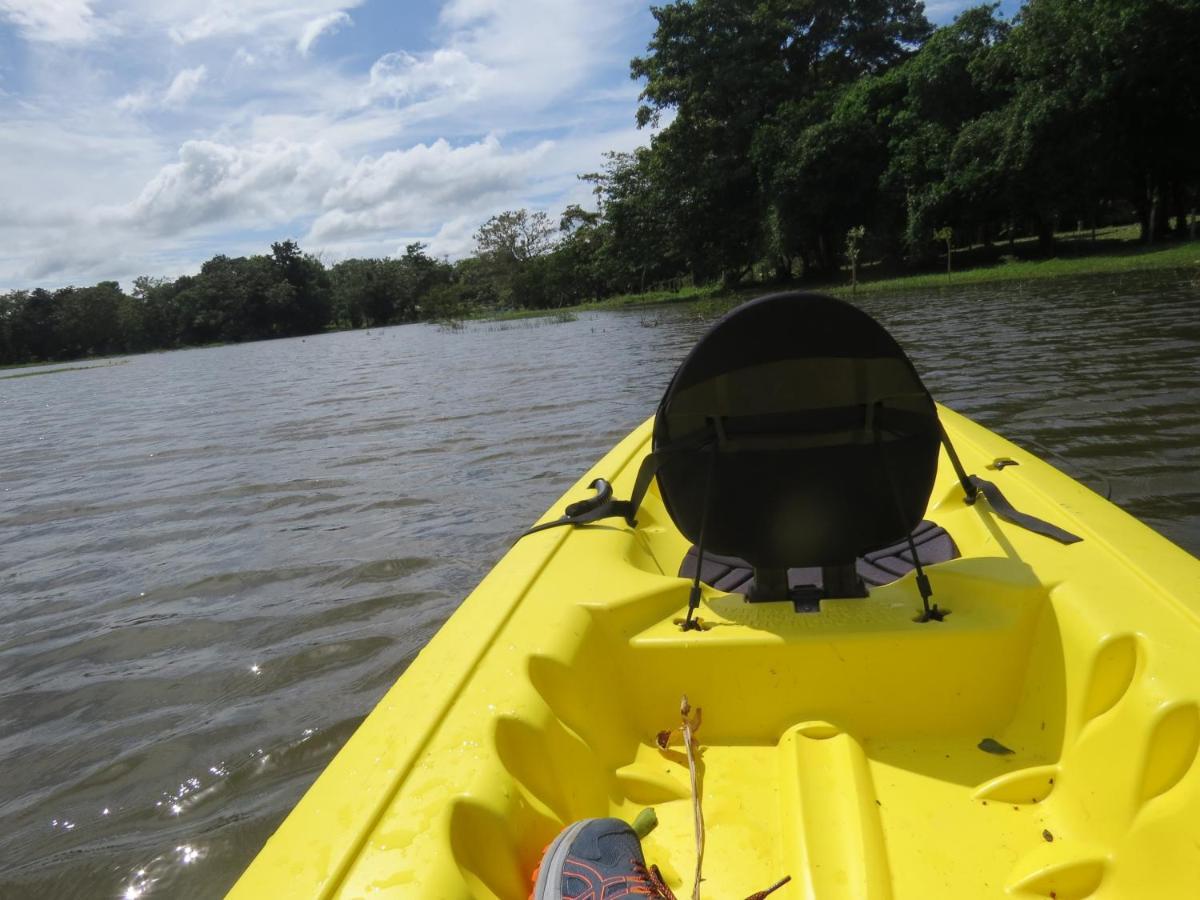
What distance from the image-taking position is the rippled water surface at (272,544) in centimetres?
253

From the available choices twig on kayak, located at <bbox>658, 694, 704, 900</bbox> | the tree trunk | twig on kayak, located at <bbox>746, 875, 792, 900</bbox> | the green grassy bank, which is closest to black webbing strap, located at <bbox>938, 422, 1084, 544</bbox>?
twig on kayak, located at <bbox>658, 694, 704, 900</bbox>

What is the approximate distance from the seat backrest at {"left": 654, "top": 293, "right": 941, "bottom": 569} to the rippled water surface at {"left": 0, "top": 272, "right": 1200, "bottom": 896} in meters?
1.70

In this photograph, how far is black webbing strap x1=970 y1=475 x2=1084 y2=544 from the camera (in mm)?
1971

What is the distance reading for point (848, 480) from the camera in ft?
5.73

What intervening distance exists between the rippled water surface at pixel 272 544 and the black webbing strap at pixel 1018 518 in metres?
2.03

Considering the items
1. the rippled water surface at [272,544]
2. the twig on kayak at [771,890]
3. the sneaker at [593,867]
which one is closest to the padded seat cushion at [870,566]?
the twig on kayak at [771,890]

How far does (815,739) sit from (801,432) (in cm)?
67

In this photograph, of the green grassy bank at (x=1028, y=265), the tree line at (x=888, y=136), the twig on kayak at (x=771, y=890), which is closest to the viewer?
the twig on kayak at (x=771, y=890)

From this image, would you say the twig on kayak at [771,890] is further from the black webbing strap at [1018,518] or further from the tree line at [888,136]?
the tree line at [888,136]

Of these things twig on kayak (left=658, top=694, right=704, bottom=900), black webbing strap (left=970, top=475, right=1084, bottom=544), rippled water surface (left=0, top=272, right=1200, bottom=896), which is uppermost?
black webbing strap (left=970, top=475, right=1084, bottom=544)

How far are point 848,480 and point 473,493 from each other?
4.19 m

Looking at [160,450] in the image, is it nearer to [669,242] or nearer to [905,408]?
[905,408]

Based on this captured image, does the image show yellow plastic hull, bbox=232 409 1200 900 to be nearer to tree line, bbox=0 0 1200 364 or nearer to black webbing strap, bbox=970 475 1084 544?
black webbing strap, bbox=970 475 1084 544

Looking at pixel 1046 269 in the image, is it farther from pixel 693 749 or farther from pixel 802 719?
pixel 693 749
